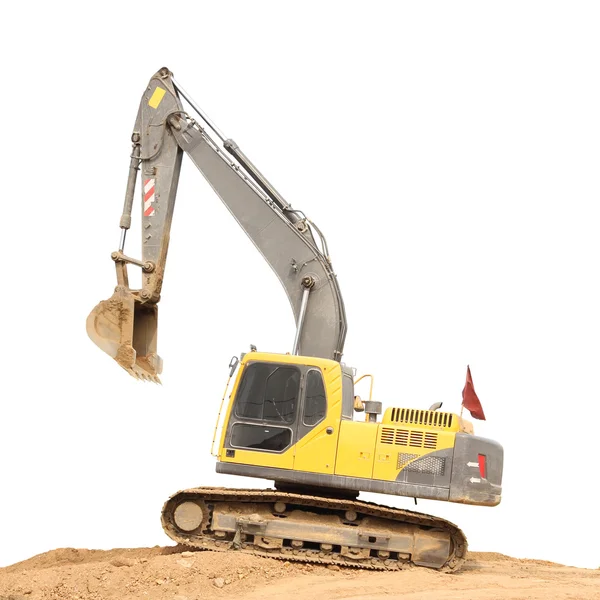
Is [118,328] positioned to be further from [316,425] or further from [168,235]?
[316,425]

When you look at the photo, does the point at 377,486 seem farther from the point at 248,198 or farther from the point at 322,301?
the point at 248,198

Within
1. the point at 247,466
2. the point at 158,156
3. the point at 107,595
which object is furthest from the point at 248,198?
the point at 107,595

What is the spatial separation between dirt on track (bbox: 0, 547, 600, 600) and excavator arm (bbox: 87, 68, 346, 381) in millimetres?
2834

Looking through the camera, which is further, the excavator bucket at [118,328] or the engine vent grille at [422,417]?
the excavator bucket at [118,328]

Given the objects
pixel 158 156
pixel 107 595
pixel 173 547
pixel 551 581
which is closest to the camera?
pixel 107 595

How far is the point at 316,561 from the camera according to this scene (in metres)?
12.0

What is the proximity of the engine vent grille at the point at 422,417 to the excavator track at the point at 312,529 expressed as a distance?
1100mm

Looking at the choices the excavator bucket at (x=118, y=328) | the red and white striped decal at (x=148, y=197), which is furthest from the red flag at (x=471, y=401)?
the red and white striped decal at (x=148, y=197)

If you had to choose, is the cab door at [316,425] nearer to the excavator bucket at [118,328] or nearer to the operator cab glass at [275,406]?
the operator cab glass at [275,406]

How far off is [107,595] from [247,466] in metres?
2.30

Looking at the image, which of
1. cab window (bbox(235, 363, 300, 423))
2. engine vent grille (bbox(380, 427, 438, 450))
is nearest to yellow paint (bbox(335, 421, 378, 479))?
engine vent grille (bbox(380, 427, 438, 450))

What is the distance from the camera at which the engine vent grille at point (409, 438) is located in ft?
40.0

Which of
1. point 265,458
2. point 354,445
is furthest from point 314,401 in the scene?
point 265,458

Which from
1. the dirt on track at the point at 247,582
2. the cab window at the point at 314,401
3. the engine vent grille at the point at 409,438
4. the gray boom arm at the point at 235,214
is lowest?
the dirt on track at the point at 247,582
